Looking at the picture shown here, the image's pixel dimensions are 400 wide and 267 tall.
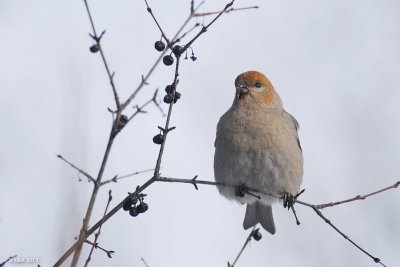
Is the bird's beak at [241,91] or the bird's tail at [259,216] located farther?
the bird's tail at [259,216]

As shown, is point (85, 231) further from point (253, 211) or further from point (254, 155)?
point (253, 211)

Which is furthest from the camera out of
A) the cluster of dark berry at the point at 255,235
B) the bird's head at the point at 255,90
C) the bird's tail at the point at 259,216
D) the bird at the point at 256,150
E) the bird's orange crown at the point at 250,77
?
the bird's tail at the point at 259,216

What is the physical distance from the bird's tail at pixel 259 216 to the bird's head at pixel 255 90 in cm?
104

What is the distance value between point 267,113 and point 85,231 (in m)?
3.45

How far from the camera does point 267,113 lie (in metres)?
5.40

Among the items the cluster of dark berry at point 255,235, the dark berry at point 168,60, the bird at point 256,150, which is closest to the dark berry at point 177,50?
the dark berry at point 168,60

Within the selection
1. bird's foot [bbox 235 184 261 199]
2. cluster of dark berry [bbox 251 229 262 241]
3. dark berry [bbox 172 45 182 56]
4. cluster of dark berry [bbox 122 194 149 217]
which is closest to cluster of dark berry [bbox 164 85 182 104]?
dark berry [bbox 172 45 182 56]

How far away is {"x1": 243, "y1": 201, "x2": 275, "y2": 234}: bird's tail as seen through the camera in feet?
19.6

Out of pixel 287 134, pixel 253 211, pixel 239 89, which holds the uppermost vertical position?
pixel 239 89

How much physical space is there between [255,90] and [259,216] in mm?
1272

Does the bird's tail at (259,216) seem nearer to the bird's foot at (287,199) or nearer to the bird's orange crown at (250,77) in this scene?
the bird's foot at (287,199)

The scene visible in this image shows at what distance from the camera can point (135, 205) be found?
320cm

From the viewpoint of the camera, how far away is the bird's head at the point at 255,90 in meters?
5.58

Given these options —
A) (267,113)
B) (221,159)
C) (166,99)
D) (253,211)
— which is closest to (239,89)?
(267,113)
